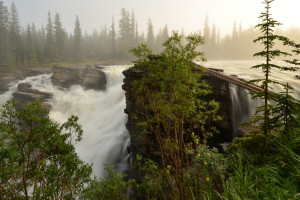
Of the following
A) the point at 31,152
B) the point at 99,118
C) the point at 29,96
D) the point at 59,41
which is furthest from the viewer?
the point at 59,41

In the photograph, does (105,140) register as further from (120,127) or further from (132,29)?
(132,29)

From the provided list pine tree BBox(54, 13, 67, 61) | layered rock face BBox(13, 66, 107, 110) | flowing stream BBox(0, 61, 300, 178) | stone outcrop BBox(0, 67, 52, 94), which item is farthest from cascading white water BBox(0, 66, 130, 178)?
pine tree BBox(54, 13, 67, 61)

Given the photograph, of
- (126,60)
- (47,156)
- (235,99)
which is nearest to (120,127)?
(235,99)

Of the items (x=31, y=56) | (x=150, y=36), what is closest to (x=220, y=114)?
(x=31, y=56)

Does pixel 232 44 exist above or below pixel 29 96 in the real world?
above

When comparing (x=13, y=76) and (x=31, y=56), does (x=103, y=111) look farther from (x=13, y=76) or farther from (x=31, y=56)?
(x=31, y=56)

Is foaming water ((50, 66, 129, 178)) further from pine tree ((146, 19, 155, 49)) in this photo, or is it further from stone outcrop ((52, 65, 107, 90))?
pine tree ((146, 19, 155, 49))

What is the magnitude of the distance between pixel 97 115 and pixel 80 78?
12.4 m

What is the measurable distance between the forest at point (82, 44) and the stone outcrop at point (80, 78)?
86.4ft

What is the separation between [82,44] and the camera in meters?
71.7

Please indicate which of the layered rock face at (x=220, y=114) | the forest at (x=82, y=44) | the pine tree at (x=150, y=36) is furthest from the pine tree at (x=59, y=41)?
the layered rock face at (x=220, y=114)

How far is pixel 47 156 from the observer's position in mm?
6211

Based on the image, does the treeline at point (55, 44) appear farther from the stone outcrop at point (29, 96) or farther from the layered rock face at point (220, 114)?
the layered rock face at point (220, 114)

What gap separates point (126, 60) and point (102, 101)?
40.4 metres
